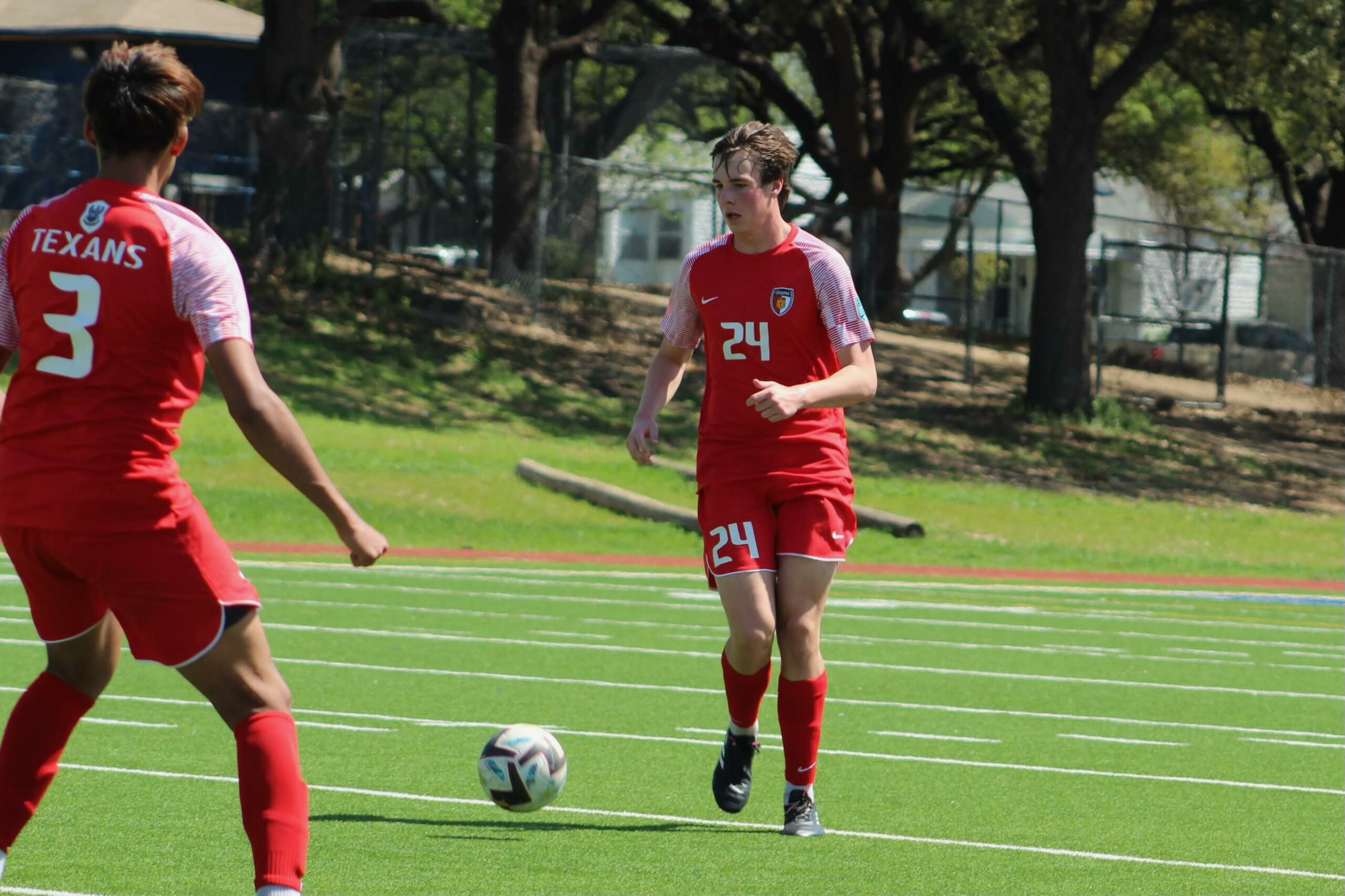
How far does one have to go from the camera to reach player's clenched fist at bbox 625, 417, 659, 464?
20.9 feet

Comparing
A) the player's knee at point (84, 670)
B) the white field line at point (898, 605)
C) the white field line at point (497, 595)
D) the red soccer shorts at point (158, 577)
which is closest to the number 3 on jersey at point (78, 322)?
the red soccer shorts at point (158, 577)

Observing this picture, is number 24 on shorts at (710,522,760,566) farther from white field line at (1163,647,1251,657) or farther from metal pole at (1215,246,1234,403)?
metal pole at (1215,246,1234,403)

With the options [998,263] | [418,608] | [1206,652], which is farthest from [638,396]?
[1206,652]

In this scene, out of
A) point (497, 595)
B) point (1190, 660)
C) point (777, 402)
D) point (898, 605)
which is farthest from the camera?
point (898, 605)

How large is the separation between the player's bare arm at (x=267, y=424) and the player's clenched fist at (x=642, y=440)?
2.42 meters

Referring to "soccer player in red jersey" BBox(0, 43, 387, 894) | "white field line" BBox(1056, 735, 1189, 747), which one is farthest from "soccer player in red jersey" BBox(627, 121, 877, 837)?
"white field line" BBox(1056, 735, 1189, 747)

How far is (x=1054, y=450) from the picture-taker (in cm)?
2764

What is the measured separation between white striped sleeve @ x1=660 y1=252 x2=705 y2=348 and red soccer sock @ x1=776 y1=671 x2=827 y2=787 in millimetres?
1284

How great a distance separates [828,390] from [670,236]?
31.2 metres

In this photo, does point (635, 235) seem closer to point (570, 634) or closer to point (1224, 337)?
point (1224, 337)

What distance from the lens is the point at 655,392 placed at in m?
6.52

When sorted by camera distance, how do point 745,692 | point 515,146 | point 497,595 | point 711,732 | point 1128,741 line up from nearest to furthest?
point 745,692 → point 711,732 → point 1128,741 → point 497,595 → point 515,146

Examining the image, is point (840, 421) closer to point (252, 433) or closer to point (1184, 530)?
point (252, 433)

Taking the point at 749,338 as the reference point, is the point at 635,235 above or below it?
above
